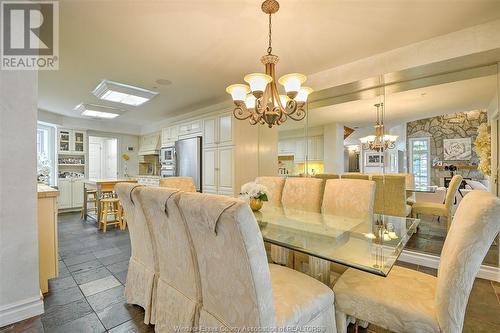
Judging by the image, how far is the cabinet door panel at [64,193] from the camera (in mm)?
5625

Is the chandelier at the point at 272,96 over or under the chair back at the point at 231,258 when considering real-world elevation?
over

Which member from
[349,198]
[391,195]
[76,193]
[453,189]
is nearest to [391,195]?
[391,195]

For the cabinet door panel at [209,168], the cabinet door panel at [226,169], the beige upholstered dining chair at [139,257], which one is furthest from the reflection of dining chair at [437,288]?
the cabinet door panel at [209,168]

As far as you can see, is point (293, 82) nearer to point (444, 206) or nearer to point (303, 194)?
point (303, 194)

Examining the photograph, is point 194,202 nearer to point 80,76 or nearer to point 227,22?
point 227,22

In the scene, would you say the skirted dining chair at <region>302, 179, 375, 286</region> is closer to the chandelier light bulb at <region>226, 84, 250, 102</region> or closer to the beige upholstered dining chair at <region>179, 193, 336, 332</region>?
the beige upholstered dining chair at <region>179, 193, 336, 332</region>

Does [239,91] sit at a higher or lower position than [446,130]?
higher

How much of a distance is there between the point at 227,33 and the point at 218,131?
7.16 feet

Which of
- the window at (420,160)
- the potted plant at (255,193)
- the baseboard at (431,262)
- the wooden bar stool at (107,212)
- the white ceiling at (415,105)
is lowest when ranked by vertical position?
the baseboard at (431,262)

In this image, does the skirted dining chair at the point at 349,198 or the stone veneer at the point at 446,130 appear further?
the stone veneer at the point at 446,130

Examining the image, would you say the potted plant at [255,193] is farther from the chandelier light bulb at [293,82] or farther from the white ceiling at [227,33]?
the white ceiling at [227,33]

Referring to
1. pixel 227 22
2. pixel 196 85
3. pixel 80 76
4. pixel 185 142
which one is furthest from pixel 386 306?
pixel 185 142

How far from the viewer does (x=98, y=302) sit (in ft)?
6.23

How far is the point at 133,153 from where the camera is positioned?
7.20 metres
